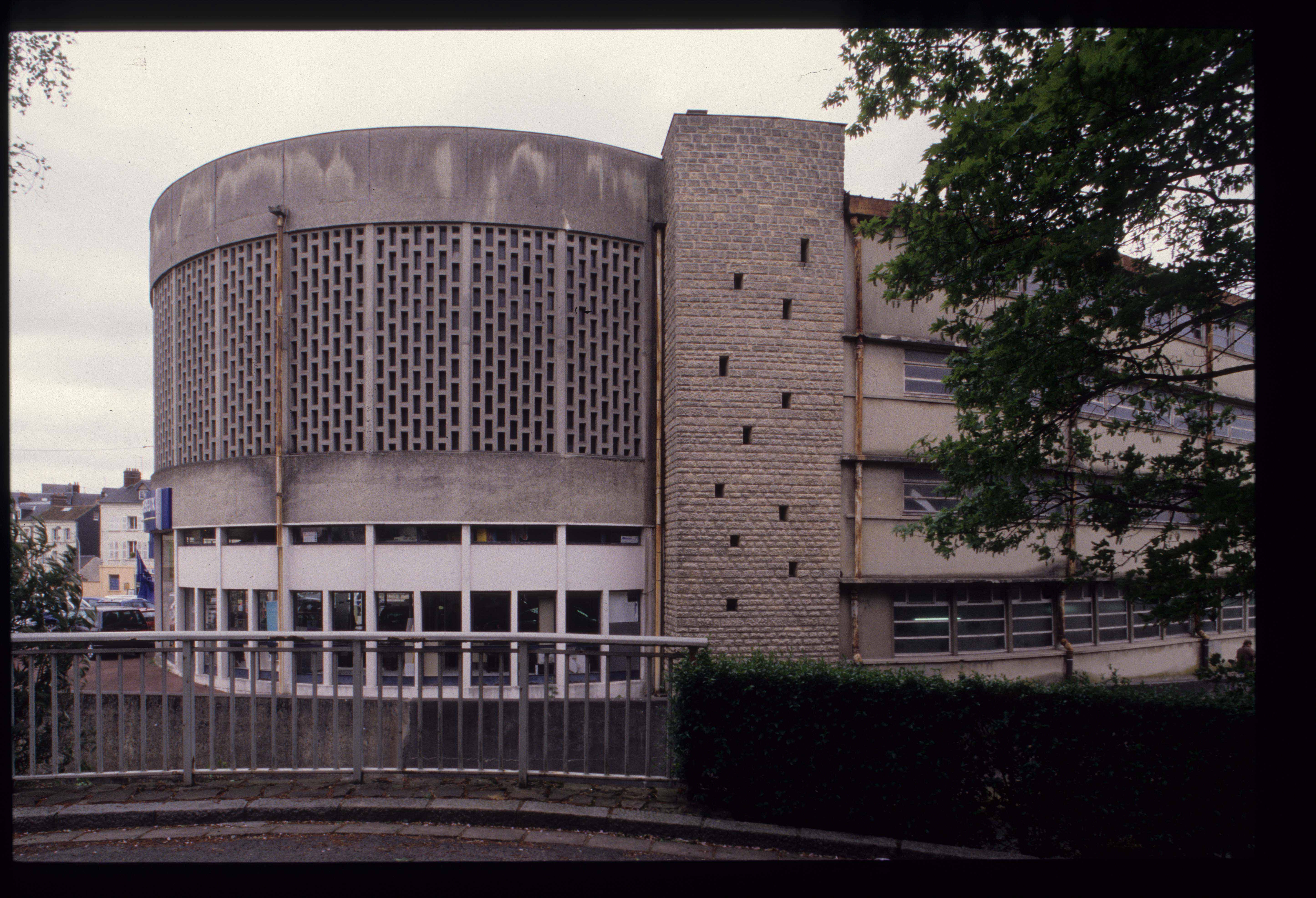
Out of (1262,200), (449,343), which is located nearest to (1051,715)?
(1262,200)

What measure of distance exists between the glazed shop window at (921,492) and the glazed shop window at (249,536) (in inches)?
475

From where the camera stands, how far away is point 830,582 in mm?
12906

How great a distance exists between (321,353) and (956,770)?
12700mm

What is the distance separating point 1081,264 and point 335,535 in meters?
12.3

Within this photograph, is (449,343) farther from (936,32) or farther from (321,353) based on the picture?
(936,32)

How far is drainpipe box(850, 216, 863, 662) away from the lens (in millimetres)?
13258

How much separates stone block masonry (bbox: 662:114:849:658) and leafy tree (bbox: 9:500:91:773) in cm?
824

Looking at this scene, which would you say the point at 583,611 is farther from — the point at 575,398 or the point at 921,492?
the point at 921,492

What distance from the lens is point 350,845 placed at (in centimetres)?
426

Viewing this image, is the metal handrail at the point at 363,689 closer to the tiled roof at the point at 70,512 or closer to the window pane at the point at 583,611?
the window pane at the point at 583,611

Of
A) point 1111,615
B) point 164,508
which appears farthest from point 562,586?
point 1111,615

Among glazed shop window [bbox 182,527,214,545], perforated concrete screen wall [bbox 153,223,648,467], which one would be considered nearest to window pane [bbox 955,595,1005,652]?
perforated concrete screen wall [bbox 153,223,648,467]

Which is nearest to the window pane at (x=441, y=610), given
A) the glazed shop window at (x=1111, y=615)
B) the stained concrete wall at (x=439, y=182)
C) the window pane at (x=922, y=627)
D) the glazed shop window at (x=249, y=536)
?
the glazed shop window at (x=249, y=536)

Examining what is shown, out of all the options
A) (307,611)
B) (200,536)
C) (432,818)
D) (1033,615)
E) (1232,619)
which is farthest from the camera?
(1232,619)
